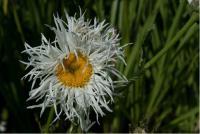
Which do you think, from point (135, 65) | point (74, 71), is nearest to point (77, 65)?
point (74, 71)

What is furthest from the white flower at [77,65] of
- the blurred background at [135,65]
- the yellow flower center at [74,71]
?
the blurred background at [135,65]

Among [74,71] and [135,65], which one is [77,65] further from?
[135,65]

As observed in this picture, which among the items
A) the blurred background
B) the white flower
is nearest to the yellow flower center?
the white flower

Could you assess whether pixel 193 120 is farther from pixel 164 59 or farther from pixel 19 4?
pixel 19 4

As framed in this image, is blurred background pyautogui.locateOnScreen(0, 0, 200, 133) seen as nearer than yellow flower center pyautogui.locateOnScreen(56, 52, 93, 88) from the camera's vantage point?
No

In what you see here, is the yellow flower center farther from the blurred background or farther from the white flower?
the blurred background

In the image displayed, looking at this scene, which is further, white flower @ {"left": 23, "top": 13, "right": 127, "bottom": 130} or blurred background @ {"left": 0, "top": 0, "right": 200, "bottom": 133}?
blurred background @ {"left": 0, "top": 0, "right": 200, "bottom": 133}

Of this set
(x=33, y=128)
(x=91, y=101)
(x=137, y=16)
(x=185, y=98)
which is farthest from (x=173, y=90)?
(x=91, y=101)
